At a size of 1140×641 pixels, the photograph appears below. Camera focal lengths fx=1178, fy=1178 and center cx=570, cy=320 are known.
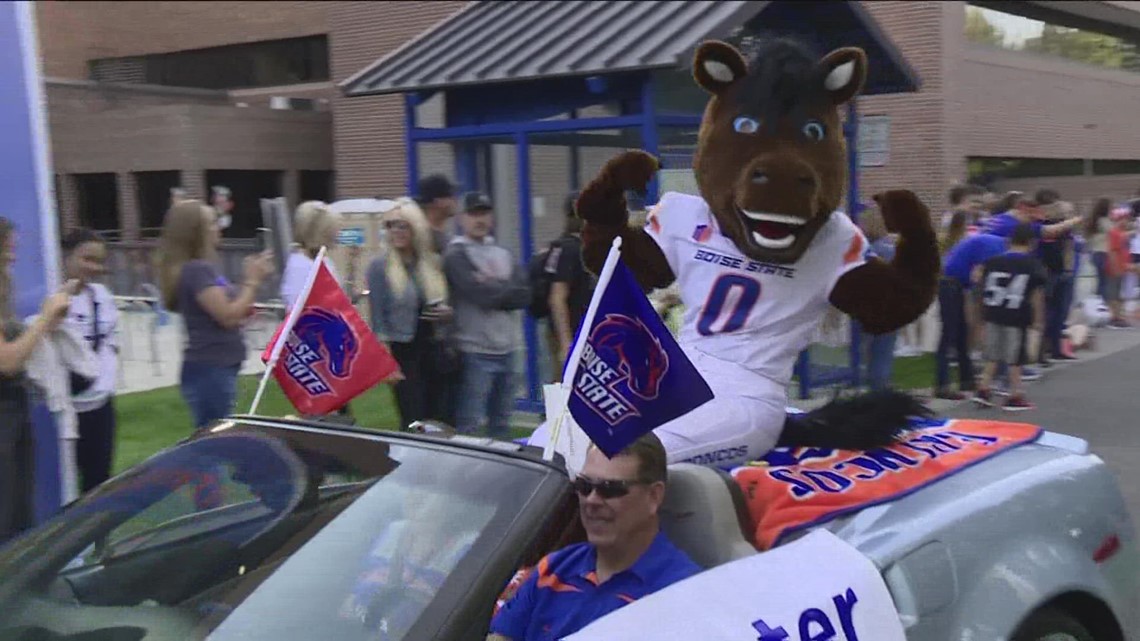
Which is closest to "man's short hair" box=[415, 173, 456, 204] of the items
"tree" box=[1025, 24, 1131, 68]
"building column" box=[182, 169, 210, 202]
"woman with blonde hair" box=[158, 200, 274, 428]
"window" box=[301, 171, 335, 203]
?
"woman with blonde hair" box=[158, 200, 274, 428]

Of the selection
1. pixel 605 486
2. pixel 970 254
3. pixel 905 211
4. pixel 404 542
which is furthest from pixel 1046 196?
pixel 404 542

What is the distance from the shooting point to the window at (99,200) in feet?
88.8

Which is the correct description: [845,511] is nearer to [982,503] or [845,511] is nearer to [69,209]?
[982,503]

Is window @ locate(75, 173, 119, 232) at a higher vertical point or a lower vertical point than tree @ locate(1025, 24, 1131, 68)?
lower

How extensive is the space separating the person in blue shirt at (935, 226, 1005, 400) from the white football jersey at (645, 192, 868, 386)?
6.00 metres

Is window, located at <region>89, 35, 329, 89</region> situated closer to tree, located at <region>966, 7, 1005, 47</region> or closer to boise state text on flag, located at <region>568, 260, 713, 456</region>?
tree, located at <region>966, 7, 1005, 47</region>

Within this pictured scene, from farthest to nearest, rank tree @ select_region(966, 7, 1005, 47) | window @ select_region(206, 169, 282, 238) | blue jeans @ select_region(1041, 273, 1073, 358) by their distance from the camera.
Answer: window @ select_region(206, 169, 282, 238)
tree @ select_region(966, 7, 1005, 47)
blue jeans @ select_region(1041, 273, 1073, 358)

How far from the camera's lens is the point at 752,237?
3656 millimetres

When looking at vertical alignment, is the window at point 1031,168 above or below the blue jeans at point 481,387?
above

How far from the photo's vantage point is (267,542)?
2604mm

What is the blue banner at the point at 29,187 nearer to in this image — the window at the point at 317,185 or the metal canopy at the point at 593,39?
the metal canopy at the point at 593,39

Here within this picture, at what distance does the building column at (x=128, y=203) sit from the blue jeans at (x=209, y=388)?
2230cm

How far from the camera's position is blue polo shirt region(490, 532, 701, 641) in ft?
8.19

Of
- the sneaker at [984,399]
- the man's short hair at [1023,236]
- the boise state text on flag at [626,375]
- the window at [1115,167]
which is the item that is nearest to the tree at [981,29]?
the window at [1115,167]
